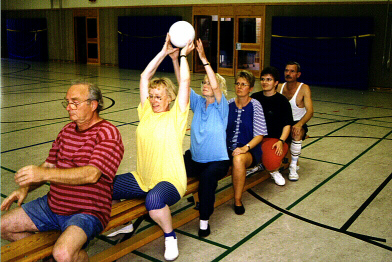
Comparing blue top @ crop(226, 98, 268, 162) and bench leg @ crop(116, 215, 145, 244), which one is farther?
blue top @ crop(226, 98, 268, 162)

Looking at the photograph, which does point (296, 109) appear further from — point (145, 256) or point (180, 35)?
point (145, 256)

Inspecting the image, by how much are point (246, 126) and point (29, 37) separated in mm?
19717

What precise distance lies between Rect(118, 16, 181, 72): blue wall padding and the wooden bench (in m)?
12.8

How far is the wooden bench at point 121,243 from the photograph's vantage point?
7.42 ft

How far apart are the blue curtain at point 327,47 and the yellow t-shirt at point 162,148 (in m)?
10.3

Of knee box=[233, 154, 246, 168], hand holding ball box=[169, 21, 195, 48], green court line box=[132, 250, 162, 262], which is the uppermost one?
hand holding ball box=[169, 21, 195, 48]

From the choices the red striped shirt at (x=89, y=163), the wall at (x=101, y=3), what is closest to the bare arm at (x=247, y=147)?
the red striped shirt at (x=89, y=163)

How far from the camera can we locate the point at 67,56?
20.1 metres

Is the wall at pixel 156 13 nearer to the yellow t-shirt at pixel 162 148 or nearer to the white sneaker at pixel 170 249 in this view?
the yellow t-shirt at pixel 162 148

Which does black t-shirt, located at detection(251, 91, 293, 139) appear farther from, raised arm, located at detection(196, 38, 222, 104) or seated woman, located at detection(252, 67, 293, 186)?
raised arm, located at detection(196, 38, 222, 104)

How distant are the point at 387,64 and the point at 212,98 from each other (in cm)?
996

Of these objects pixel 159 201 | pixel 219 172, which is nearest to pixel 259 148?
pixel 219 172

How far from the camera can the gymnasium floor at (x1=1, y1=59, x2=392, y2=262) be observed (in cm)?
292

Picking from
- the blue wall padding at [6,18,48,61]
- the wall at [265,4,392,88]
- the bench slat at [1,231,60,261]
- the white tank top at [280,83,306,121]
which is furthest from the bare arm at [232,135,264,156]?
the blue wall padding at [6,18,48,61]
